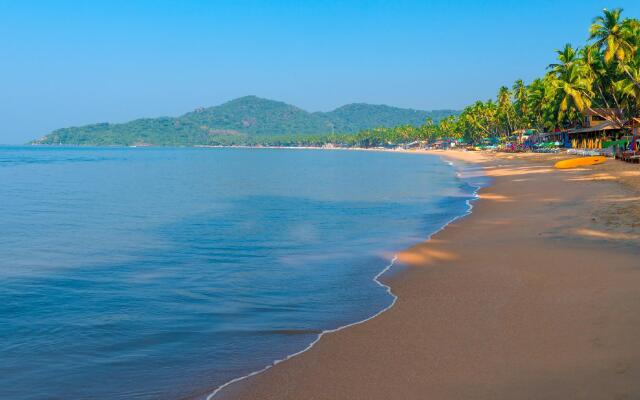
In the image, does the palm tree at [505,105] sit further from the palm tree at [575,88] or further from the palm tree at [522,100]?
A: the palm tree at [575,88]

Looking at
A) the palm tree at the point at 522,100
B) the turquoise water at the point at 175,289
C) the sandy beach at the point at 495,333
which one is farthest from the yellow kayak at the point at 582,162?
the palm tree at the point at 522,100

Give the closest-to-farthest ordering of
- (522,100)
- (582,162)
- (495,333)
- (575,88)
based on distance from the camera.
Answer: (495,333) < (582,162) < (575,88) < (522,100)

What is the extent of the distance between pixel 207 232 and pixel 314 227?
4.23 metres

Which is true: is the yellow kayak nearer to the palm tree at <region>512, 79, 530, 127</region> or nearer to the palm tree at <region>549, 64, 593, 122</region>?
the palm tree at <region>549, 64, 593, 122</region>

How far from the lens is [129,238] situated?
803 inches

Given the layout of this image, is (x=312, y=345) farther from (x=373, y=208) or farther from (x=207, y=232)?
(x=373, y=208)

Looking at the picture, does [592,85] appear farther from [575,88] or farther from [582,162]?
[582,162]

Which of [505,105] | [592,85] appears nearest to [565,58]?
[592,85]

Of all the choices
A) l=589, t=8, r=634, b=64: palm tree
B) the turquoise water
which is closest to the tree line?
l=589, t=8, r=634, b=64: palm tree

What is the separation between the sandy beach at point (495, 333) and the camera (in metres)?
6.36

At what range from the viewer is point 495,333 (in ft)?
26.8

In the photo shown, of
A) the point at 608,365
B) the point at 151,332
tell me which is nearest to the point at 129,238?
the point at 151,332

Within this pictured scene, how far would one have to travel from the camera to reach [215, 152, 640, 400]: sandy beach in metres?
6.36

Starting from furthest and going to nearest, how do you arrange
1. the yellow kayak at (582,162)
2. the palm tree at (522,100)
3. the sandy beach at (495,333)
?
the palm tree at (522,100), the yellow kayak at (582,162), the sandy beach at (495,333)
